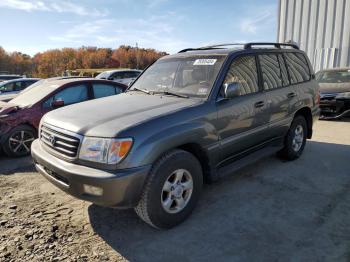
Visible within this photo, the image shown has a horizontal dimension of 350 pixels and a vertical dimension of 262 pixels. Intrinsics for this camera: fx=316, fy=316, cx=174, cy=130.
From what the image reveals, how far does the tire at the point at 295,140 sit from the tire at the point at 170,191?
7.57 ft

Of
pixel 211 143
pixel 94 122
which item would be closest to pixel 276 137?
pixel 211 143

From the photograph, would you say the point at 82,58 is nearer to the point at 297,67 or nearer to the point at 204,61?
the point at 297,67

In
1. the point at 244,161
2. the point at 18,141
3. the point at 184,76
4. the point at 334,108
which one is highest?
the point at 184,76

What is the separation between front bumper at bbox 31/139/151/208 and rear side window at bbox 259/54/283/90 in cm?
248

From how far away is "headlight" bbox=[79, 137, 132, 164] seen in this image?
2801 millimetres

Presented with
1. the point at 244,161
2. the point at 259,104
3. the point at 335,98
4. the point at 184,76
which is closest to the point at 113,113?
the point at 184,76

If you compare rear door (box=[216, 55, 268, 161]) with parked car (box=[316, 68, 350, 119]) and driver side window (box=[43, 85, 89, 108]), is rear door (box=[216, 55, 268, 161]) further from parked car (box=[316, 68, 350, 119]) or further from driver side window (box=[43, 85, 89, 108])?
parked car (box=[316, 68, 350, 119])

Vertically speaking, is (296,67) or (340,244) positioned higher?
(296,67)

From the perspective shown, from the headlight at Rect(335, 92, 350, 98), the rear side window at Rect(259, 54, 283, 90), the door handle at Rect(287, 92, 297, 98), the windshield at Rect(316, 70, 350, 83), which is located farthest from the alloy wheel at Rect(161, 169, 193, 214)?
the windshield at Rect(316, 70, 350, 83)

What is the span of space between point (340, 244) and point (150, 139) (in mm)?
2029

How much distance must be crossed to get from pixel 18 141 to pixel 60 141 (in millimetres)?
3249

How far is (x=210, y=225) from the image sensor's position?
3348 mm

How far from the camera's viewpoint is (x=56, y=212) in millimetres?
3668

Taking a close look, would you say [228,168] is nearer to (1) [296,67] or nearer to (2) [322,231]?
(2) [322,231]
